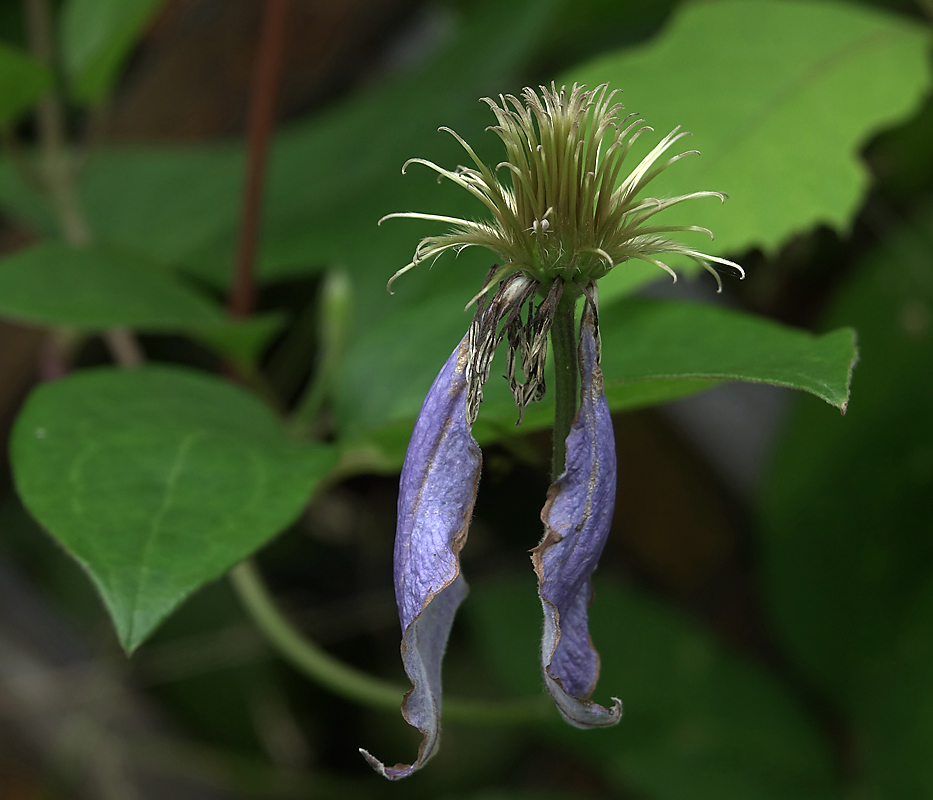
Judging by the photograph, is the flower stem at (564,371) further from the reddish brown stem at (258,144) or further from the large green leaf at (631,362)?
the reddish brown stem at (258,144)

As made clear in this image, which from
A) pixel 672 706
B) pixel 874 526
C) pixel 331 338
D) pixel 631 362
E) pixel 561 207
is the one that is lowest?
pixel 672 706

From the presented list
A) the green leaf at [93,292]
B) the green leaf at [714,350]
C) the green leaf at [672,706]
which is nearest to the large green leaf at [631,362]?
the green leaf at [714,350]

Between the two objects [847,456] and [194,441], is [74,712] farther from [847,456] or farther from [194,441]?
[847,456]

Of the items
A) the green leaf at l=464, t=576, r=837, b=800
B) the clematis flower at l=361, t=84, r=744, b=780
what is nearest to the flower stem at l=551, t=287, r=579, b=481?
the clematis flower at l=361, t=84, r=744, b=780

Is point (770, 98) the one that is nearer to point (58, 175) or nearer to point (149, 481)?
point (149, 481)

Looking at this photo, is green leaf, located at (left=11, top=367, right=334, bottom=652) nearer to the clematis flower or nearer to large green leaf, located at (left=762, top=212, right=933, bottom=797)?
the clematis flower

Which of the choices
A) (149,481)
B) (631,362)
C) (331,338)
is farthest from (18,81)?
(631,362)
